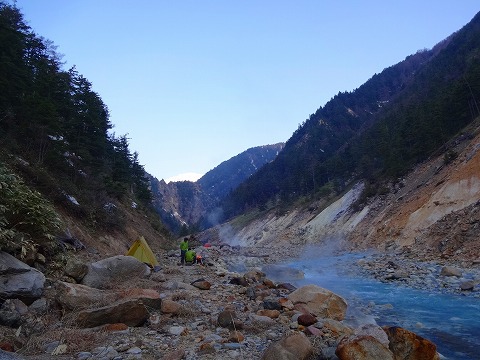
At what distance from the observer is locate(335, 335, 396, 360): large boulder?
16.7ft

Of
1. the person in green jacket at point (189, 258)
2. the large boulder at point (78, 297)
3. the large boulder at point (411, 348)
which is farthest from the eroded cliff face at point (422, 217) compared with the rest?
the large boulder at point (78, 297)

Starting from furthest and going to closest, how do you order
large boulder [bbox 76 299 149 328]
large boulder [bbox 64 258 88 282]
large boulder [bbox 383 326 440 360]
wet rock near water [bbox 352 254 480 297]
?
wet rock near water [bbox 352 254 480 297] < large boulder [bbox 64 258 88 282] < large boulder [bbox 76 299 149 328] < large boulder [bbox 383 326 440 360]

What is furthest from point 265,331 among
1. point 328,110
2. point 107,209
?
point 328,110

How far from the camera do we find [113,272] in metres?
9.62

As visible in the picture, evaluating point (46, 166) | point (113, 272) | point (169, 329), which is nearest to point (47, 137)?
point (46, 166)

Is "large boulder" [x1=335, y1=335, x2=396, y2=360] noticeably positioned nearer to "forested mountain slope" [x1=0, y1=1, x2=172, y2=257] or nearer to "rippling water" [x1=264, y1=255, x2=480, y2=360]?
"rippling water" [x1=264, y1=255, x2=480, y2=360]

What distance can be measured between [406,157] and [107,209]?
129 ft

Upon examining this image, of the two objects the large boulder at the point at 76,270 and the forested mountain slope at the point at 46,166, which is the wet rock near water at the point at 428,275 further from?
the forested mountain slope at the point at 46,166

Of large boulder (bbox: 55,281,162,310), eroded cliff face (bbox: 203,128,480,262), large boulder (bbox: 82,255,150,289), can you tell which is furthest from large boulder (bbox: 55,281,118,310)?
eroded cliff face (bbox: 203,128,480,262)

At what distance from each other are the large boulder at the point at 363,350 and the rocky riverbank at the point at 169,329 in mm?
15

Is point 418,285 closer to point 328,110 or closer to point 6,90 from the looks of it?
point 6,90

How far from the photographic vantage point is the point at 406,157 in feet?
154

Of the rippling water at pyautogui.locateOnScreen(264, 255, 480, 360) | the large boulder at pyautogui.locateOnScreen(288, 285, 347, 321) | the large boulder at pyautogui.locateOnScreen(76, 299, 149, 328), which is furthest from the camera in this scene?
the large boulder at pyautogui.locateOnScreen(288, 285, 347, 321)

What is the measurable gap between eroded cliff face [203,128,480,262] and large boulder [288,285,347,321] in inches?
453
